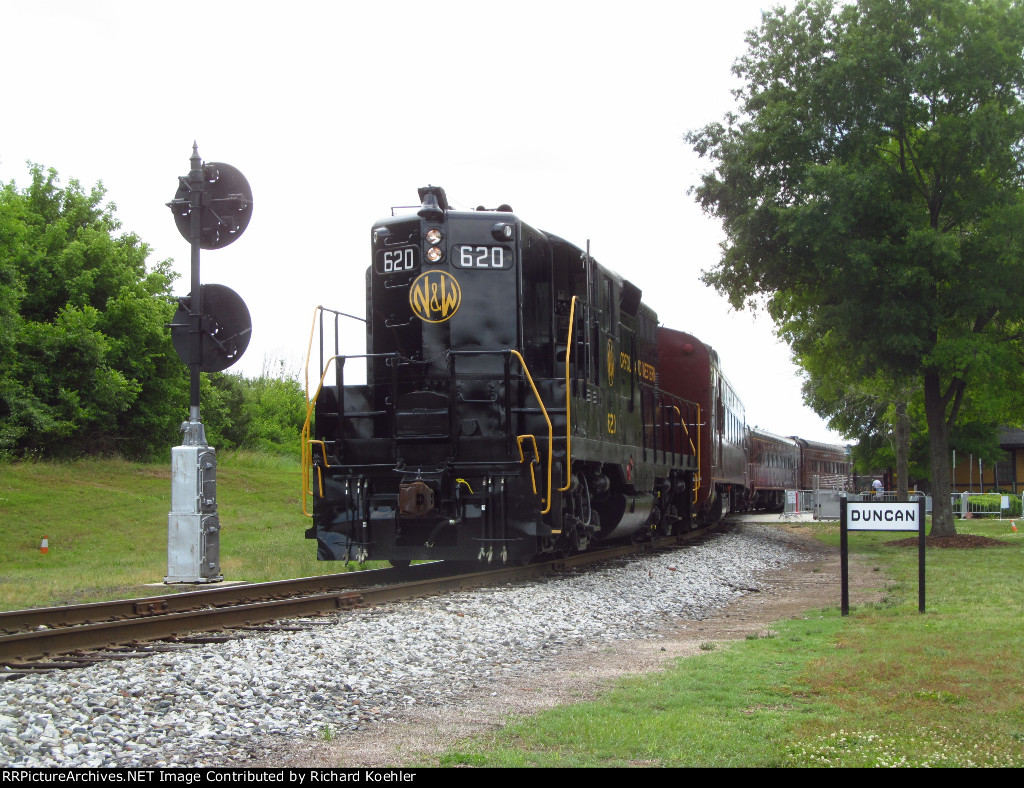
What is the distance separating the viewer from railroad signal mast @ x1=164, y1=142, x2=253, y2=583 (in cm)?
1012

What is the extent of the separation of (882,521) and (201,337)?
7.59 metres

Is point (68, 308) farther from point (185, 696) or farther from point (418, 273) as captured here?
point (185, 696)

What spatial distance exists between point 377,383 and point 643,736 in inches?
309

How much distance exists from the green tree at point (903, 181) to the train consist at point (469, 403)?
8.47 meters

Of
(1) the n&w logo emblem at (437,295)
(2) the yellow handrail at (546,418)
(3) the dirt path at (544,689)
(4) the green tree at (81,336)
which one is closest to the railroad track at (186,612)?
(2) the yellow handrail at (546,418)

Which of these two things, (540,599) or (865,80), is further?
(865,80)

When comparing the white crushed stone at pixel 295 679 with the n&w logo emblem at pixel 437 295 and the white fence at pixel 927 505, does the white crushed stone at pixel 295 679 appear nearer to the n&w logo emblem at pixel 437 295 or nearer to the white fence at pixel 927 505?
the n&w logo emblem at pixel 437 295

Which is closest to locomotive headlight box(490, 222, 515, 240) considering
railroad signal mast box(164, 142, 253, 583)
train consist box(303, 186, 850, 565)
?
train consist box(303, 186, 850, 565)

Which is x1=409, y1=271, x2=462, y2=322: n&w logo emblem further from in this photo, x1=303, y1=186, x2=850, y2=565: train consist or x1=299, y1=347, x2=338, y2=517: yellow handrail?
x1=299, y1=347, x2=338, y2=517: yellow handrail

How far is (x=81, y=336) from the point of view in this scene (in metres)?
33.5

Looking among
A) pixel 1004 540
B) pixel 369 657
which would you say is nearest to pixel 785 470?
pixel 1004 540

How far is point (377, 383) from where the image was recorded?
1234 centimetres

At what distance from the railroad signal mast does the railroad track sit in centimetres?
53

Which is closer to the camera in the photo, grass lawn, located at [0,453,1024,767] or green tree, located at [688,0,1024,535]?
grass lawn, located at [0,453,1024,767]
